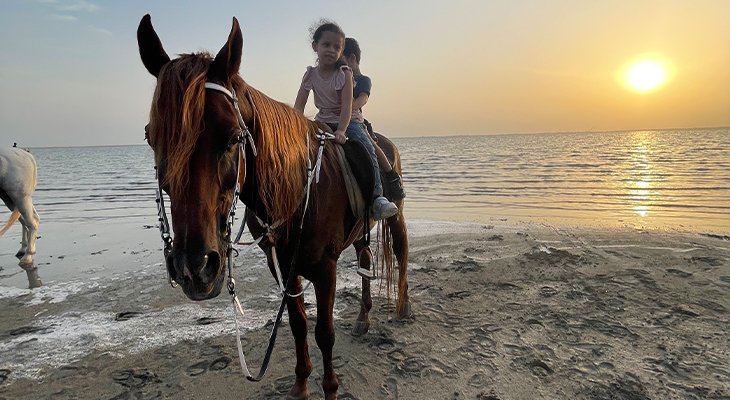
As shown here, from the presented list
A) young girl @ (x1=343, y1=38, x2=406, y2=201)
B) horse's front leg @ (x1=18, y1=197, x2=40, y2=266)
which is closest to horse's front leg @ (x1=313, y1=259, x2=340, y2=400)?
young girl @ (x1=343, y1=38, x2=406, y2=201)

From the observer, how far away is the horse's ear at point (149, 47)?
5.57 feet

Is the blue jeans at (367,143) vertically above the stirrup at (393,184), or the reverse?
the blue jeans at (367,143)

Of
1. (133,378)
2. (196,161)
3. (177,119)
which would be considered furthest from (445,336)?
(177,119)

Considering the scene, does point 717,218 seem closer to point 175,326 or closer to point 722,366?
point 722,366

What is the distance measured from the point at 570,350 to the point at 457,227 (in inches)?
213

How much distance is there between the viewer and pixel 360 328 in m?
3.93

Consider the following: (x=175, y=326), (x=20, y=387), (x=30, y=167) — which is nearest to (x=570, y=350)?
(x=175, y=326)

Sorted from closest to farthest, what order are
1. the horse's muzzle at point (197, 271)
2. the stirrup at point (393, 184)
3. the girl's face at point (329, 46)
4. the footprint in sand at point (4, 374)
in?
the horse's muzzle at point (197, 271) → the girl's face at point (329, 46) → the footprint in sand at point (4, 374) → the stirrup at point (393, 184)

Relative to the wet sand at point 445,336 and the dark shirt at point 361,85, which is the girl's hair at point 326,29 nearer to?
the dark shirt at point 361,85

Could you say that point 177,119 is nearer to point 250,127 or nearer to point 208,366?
point 250,127

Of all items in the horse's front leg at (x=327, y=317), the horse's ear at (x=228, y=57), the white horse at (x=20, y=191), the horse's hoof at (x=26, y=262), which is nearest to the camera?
the horse's ear at (x=228, y=57)

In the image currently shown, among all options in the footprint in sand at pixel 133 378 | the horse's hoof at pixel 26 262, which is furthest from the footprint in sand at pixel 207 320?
the horse's hoof at pixel 26 262

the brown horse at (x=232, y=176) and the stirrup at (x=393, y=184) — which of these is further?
→ the stirrup at (x=393, y=184)

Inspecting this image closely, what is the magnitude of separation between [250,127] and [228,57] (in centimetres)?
32
